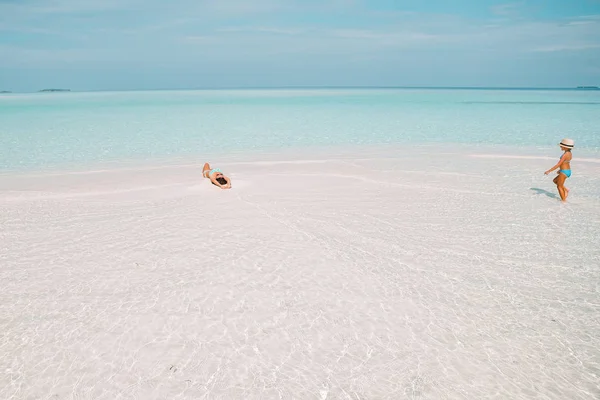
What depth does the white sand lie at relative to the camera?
395 centimetres

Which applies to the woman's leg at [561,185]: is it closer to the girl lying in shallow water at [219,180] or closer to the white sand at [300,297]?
the white sand at [300,297]

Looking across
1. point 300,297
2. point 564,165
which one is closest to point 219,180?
point 300,297

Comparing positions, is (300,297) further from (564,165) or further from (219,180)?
(564,165)

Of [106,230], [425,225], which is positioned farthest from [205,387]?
[425,225]

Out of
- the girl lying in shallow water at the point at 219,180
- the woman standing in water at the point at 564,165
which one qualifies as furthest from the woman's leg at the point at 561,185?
the girl lying in shallow water at the point at 219,180

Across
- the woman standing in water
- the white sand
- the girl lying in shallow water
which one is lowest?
the white sand

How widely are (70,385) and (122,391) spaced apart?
0.53m

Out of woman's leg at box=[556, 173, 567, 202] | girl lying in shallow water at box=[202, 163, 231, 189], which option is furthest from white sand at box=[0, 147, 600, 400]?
girl lying in shallow water at box=[202, 163, 231, 189]

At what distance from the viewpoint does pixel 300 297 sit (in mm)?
5406

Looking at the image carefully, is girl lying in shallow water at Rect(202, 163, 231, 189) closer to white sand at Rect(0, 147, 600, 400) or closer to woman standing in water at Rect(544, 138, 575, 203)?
white sand at Rect(0, 147, 600, 400)

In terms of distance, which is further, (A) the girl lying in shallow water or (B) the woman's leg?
(A) the girl lying in shallow water

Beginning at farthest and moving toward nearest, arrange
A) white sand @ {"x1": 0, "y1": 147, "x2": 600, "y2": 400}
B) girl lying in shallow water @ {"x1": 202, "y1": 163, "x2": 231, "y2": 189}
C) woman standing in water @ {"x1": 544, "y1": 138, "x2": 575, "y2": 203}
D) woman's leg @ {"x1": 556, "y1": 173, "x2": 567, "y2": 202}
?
girl lying in shallow water @ {"x1": 202, "y1": 163, "x2": 231, "y2": 189} → woman's leg @ {"x1": 556, "y1": 173, "x2": 567, "y2": 202} → woman standing in water @ {"x1": 544, "y1": 138, "x2": 575, "y2": 203} → white sand @ {"x1": 0, "y1": 147, "x2": 600, "y2": 400}

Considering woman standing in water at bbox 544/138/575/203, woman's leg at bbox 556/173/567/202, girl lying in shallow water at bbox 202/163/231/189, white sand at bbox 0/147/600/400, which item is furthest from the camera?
girl lying in shallow water at bbox 202/163/231/189

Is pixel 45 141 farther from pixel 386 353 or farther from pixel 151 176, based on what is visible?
pixel 386 353
